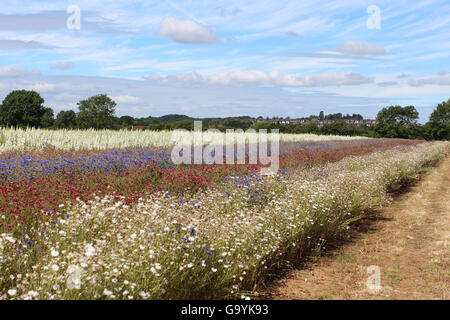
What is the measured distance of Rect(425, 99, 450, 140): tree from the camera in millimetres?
73062

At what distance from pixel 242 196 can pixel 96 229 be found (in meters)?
2.84

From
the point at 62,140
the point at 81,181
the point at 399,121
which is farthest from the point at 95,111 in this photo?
the point at 399,121

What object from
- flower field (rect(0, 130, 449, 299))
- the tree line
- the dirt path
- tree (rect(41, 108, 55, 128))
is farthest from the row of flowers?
tree (rect(41, 108, 55, 128))

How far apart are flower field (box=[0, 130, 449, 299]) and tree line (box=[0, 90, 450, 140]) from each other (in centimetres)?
2843

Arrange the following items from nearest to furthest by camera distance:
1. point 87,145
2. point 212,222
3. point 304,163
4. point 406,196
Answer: point 212,222 < point 406,196 < point 304,163 < point 87,145

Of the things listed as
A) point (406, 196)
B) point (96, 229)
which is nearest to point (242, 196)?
point (96, 229)

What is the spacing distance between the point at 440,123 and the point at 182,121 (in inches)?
2276

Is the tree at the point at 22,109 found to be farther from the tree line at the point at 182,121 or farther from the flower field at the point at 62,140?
the flower field at the point at 62,140

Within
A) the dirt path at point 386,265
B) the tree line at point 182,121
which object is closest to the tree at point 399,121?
the tree line at point 182,121

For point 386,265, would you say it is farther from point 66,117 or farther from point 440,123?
point 66,117

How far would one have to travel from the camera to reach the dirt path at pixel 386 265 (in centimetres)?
447

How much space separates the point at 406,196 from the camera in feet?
35.8
